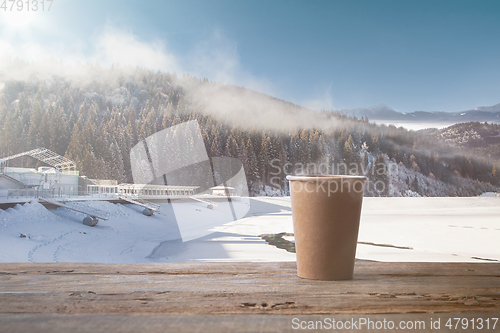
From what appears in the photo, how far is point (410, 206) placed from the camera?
A: 1991cm

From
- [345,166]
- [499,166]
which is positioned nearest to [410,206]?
[345,166]

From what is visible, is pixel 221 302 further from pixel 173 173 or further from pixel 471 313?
pixel 173 173

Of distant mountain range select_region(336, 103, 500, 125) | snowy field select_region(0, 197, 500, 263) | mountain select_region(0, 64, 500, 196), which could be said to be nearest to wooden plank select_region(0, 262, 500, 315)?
snowy field select_region(0, 197, 500, 263)

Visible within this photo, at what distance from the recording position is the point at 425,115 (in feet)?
118

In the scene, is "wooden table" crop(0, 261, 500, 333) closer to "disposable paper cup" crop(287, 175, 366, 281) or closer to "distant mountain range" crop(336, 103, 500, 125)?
"disposable paper cup" crop(287, 175, 366, 281)

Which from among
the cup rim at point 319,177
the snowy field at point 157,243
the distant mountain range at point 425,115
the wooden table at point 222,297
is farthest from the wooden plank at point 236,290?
the distant mountain range at point 425,115

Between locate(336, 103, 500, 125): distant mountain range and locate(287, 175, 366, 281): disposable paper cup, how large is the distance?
38.3 meters

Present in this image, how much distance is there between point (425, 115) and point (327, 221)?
4225 centimetres

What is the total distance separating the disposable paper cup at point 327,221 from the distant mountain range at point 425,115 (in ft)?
126

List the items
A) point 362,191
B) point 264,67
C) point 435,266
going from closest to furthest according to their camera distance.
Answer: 1. point 362,191
2. point 435,266
3. point 264,67

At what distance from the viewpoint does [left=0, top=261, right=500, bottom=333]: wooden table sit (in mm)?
344

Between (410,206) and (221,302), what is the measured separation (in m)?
22.7

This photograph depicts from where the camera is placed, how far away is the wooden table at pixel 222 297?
0.34 metres

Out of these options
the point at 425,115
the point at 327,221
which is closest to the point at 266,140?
the point at 425,115
